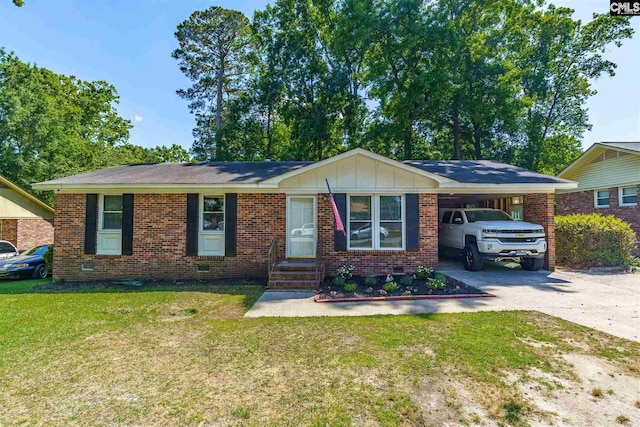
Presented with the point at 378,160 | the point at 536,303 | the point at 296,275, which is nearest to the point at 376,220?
the point at 378,160

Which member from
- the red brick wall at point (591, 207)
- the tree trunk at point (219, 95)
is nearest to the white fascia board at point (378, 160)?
the red brick wall at point (591, 207)

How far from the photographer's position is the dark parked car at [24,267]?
10875mm

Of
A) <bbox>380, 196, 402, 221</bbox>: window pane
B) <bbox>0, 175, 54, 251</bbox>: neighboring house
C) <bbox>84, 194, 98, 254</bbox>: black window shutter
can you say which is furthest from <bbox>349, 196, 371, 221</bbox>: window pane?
<bbox>0, 175, 54, 251</bbox>: neighboring house

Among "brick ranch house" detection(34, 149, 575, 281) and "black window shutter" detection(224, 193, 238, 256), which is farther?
"black window shutter" detection(224, 193, 238, 256)

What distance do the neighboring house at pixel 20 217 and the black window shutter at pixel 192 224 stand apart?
52.1ft

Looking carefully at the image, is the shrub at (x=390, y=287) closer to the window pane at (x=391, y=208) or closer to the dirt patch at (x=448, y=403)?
the window pane at (x=391, y=208)

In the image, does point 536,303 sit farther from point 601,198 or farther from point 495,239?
point 601,198

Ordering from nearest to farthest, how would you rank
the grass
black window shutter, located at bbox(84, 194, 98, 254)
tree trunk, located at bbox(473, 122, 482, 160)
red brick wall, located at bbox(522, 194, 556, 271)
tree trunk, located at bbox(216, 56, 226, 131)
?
1. the grass
2. black window shutter, located at bbox(84, 194, 98, 254)
3. red brick wall, located at bbox(522, 194, 556, 271)
4. tree trunk, located at bbox(473, 122, 482, 160)
5. tree trunk, located at bbox(216, 56, 226, 131)

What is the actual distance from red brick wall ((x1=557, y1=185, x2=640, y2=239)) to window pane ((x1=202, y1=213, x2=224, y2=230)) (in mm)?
17105

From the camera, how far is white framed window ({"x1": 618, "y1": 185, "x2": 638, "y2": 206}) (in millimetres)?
13945

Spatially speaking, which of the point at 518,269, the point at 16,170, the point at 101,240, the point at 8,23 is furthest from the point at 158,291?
the point at 16,170

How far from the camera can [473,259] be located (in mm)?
9742

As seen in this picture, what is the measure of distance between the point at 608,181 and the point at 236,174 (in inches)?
675

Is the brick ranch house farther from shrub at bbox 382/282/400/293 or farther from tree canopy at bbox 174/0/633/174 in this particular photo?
tree canopy at bbox 174/0/633/174
